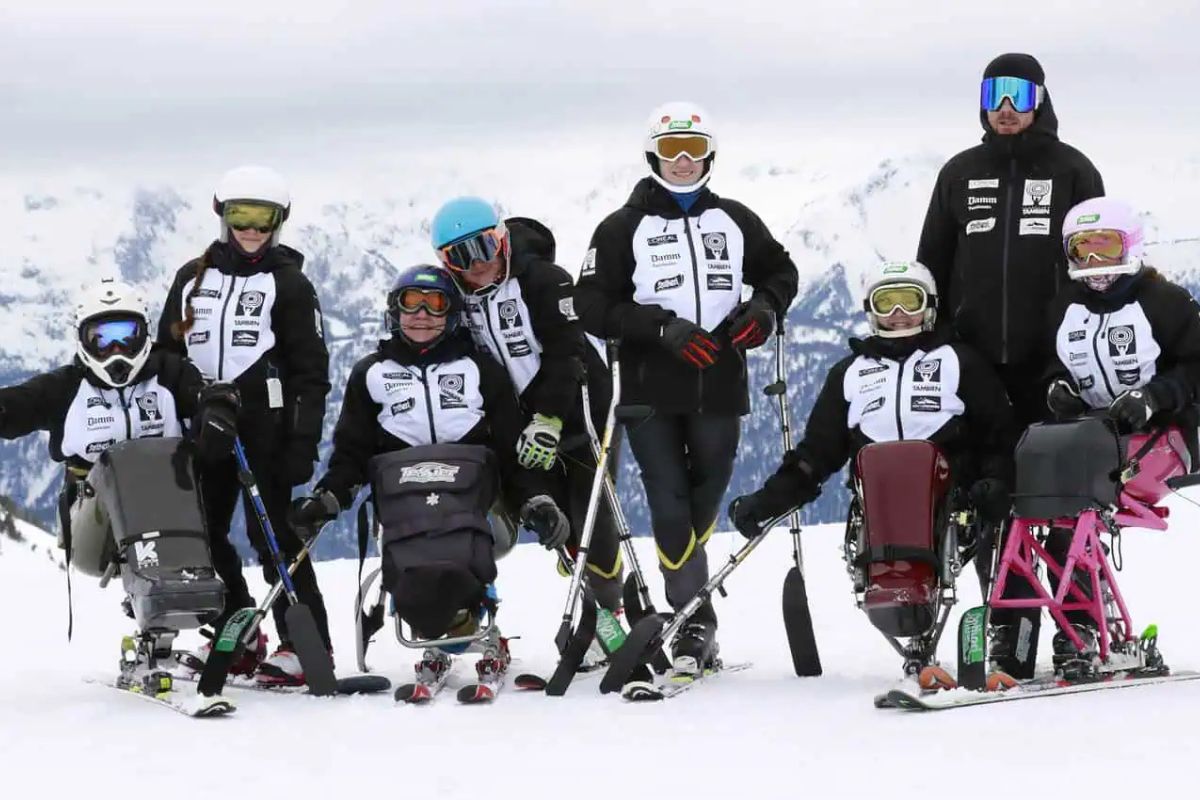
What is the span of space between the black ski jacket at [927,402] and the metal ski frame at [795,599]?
30 cm

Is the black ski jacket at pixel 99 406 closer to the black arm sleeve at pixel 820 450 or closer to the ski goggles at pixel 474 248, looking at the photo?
the ski goggles at pixel 474 248

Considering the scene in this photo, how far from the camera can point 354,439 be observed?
886 centimetres

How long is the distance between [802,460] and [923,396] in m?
0.63

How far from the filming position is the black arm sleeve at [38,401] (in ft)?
27.8

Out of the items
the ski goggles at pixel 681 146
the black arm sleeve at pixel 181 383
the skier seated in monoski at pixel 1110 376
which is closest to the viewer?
the skier seated in monoski at pixel 1110 376

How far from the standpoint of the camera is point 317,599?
9.17 metres

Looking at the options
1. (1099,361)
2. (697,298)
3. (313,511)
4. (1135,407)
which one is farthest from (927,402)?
(313,511)

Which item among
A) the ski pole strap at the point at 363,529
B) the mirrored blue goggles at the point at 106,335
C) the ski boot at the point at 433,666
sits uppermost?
the mirrored blue goggles at the point at 106,335

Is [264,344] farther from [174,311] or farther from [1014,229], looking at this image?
[1014,229]

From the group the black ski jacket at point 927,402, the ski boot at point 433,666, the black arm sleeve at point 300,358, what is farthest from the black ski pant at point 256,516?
the black ski jacket at point 927,402

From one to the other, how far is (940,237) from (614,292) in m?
1.52


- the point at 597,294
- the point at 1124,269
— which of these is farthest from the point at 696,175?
the point at 1124,269

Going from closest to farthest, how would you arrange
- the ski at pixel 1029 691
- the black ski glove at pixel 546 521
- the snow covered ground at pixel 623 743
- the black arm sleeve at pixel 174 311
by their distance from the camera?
the snow covered ground at pixel 623 743
the ski at pixel 1029 691
the black ski glove at pixel 546 521
the black arm sleeve at pixel 174 311

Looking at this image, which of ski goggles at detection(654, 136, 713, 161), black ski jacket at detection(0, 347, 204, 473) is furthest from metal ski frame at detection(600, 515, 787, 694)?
black ski jacket at detection(0, 347, 204, 473)
